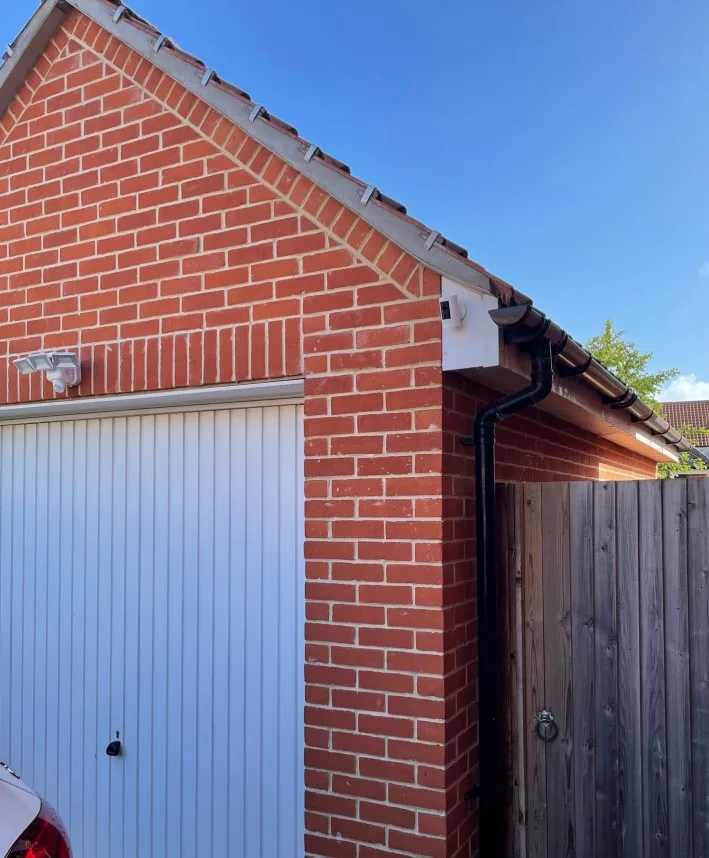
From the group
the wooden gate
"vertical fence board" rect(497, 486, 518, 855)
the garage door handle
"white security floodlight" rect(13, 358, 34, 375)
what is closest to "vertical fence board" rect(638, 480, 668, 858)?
the wooden gate

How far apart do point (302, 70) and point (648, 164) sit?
969 centimetres

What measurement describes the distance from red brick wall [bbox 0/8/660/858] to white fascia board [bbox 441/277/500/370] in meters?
0.08

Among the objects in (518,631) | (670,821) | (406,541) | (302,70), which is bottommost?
(670,821)

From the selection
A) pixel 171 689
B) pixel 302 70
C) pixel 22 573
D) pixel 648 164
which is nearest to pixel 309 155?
Answer: pixel 171 689

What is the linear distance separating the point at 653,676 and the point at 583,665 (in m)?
0.29

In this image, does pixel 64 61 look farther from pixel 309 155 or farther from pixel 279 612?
pixel 279 612

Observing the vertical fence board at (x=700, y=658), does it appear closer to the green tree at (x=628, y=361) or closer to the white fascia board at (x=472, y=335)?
the white fascia board at (x=472, y=335)

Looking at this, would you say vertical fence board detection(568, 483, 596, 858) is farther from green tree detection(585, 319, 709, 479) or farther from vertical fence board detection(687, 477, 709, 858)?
green tree detection(585, 319, 709, 479)

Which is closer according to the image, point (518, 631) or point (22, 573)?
point (518, 631)

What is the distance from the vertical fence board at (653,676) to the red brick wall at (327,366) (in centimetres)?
73

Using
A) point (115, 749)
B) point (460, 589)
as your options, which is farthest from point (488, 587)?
point (115, 749)

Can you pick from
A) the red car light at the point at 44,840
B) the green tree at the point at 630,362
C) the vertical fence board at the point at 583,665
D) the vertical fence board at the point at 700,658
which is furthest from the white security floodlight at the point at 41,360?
the green tree at the point at 630,362

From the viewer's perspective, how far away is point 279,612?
3.44m

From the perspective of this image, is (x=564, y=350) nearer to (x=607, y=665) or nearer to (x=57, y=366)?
(x=607, y=665)
